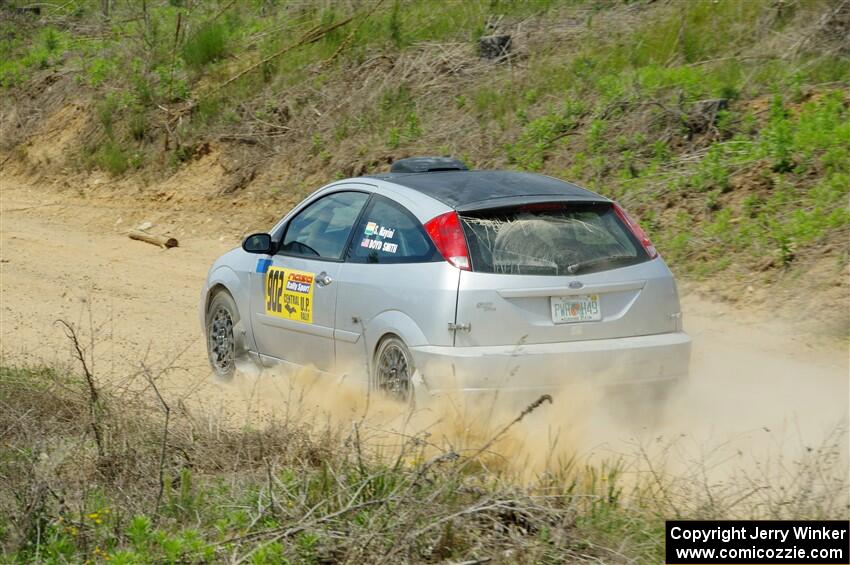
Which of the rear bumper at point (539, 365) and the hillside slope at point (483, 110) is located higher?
the hillside slope at point (483, 110)

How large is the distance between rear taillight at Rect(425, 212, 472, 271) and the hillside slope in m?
3.91

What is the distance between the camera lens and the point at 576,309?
21.8 feet

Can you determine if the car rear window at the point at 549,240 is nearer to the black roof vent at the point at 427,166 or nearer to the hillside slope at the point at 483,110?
the black roof vent at the point at 427,166

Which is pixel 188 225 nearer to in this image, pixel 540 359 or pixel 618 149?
pixel 618 149

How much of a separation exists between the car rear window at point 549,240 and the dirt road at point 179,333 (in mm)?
982

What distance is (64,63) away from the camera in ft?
70.7

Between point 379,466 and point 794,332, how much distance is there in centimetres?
511

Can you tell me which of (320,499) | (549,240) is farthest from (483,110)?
(320,499)

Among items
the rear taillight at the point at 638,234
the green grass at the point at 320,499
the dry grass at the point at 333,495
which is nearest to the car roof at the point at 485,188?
the rear taillight at the point at 638,234

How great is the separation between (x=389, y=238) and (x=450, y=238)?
2.08 ft

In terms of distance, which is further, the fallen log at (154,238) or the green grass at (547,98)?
the fallen log at (154,238)

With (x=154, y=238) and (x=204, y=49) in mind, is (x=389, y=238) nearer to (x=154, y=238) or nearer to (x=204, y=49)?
(x=154, y=238)

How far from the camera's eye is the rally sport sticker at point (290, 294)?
7.82 m

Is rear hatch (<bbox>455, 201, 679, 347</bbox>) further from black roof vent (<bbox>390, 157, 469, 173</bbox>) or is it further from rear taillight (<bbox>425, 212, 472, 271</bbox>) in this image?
black roof vent (<bbox>390, 157, 469, 173</bbox>)
